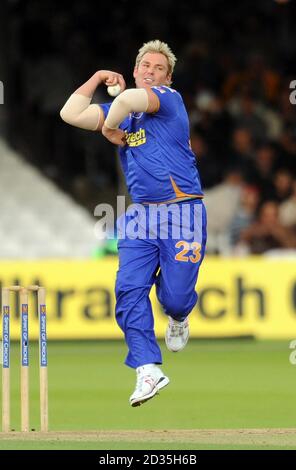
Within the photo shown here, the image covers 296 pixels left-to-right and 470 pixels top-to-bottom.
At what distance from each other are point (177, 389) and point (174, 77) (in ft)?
30.4

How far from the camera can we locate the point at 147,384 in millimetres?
8008

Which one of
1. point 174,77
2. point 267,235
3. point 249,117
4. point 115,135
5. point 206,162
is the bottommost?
point 115,135

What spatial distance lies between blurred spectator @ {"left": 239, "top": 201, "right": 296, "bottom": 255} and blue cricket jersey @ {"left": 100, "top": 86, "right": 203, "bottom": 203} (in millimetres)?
9100

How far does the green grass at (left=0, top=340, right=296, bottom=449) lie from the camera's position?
9.05 metres

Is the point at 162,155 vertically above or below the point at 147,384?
above

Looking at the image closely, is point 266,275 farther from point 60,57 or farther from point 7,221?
point 60,57

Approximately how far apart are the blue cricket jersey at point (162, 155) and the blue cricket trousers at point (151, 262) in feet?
0.34

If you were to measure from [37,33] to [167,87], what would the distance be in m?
12.4

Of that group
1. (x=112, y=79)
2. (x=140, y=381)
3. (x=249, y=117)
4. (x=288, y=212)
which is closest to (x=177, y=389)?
(x=140, y=381)

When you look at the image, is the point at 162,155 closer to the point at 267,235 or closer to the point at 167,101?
the point at 167,101

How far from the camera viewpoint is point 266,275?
15.6m

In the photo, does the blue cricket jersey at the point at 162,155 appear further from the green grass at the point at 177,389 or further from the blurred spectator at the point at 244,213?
the blurred spectator at the point at 244,213

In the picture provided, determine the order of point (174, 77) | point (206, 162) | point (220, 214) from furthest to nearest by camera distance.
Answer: point (174, 77), point (206, 162), point (220, 214)

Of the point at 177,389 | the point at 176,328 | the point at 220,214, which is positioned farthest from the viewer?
the point at 220,214
